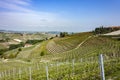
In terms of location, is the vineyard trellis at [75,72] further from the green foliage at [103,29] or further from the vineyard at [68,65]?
the green foliage at [103,29]

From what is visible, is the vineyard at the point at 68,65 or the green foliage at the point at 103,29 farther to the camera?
the green foliage at the point at 103,29

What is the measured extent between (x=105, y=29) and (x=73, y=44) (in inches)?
896

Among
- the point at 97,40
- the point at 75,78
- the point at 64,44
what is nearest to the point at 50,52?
the point at 64,44

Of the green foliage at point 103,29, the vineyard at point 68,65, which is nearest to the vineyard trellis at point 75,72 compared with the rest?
the vineyard at point 68,65

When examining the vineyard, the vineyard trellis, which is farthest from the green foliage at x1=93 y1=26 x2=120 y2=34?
the vineyard trellis

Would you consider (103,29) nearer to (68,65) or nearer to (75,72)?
(68,65)

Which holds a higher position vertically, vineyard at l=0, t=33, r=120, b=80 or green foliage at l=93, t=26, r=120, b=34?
green foliage at l=93, t=26, r=120, b=34

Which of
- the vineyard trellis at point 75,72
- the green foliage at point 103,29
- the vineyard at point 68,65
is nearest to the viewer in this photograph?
the vineyard trellis at point 75,72

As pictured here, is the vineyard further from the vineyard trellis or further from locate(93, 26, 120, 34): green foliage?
locate(93, 26, 120, 34): green foliage

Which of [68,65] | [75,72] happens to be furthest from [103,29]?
[75,72]

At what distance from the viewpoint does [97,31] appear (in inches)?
3836

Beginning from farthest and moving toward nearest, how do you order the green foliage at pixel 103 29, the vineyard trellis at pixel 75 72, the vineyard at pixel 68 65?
the green foliage at pixel 103 29 < the vineyard at pixel 68 65 < the vineyard trellis at pixel 75 72

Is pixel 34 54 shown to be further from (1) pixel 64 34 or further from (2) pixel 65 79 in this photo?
(2) pixel 65 79

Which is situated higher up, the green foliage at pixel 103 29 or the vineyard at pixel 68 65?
the green foliage at pixel 103 29
